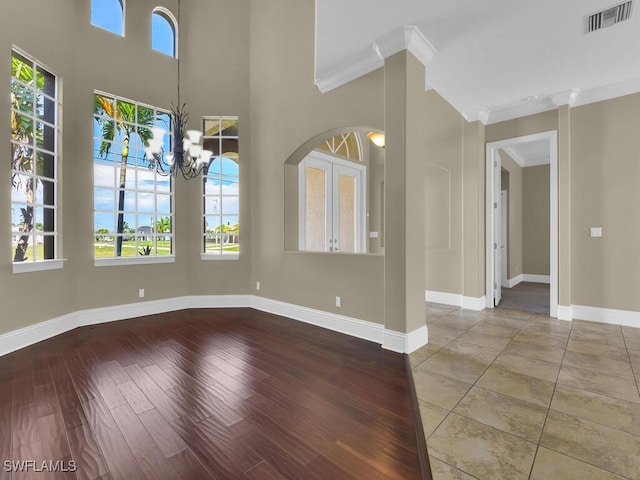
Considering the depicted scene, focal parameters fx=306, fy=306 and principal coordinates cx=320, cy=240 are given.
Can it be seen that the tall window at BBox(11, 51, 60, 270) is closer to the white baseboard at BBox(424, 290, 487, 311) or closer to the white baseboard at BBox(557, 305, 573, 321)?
the white baseboard at BBox(424, 290, 487, 311)

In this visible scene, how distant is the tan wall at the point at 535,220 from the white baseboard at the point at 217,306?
593 centimetres

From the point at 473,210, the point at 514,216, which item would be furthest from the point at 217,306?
the point at 514,216

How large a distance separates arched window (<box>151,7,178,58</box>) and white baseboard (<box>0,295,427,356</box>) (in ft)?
13.4

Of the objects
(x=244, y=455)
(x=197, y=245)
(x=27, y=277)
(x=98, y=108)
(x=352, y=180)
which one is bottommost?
(x=244, y=455)

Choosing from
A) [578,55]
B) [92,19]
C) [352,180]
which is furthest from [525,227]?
[92,19]

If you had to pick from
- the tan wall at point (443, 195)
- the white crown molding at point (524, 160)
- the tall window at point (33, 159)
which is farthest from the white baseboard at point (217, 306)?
the white crown molding at point (524, 160)

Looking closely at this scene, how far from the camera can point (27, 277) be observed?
11.2ft

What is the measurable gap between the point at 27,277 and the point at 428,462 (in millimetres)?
4297

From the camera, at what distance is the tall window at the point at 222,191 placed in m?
5.19

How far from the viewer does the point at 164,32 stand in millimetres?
5027

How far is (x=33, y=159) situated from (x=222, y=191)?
2352 mm

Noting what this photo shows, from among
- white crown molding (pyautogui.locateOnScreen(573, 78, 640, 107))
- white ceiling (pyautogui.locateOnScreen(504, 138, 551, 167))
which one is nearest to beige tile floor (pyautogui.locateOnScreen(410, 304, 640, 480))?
white crown molding (pyautogui.locateOnScreen(573, 78, 640, 107))

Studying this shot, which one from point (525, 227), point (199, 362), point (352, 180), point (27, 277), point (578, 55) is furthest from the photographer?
point (525, 227)

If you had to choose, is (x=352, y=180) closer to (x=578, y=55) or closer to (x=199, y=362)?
(x=578, y=55)
